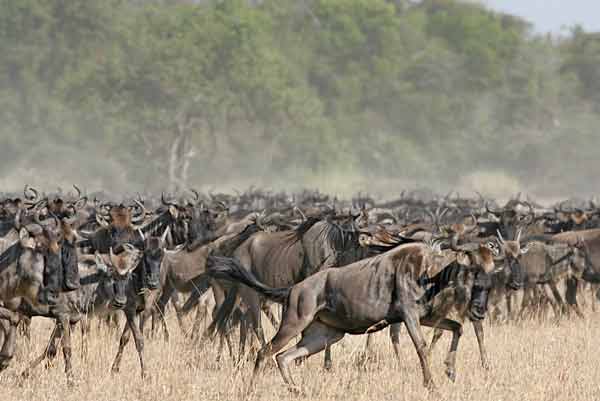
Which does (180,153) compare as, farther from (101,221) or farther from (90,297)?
(90,297)

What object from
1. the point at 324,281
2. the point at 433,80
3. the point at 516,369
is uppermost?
the point at 433,80

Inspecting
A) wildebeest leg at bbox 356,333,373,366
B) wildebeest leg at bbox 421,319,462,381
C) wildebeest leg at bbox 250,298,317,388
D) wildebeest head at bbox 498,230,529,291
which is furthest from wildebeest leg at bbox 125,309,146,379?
wildebeest head at bbox 498,230,529,291

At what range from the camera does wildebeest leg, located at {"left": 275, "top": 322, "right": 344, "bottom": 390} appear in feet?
26.8

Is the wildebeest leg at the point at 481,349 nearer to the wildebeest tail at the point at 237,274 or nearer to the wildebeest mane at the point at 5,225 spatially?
the wildebeest tail at the point at 237,274

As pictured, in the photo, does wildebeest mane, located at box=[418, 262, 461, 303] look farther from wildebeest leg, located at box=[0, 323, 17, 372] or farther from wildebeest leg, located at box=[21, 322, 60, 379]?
wildebeest leg, located at box=[0, 323, 17, 372]

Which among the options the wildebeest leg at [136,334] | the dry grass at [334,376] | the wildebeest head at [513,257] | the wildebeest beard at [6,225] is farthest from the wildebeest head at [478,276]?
the wildebeest beard at [6,225]

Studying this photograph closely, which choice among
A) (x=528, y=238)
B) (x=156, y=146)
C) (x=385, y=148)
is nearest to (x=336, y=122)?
(x=385, y=148)

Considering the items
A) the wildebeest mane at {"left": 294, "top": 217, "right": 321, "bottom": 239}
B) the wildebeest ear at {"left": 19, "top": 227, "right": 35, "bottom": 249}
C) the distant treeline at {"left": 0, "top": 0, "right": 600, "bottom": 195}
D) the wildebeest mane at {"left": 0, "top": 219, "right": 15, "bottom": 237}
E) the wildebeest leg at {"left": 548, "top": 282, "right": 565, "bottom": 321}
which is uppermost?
the distant treeline at {"left": 0, "top": 0, "right": 600, "bottom": 195}

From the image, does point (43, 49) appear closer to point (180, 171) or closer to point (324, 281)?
point (180, 171)

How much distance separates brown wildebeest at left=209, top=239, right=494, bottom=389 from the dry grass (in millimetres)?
285

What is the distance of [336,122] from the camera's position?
69.0m

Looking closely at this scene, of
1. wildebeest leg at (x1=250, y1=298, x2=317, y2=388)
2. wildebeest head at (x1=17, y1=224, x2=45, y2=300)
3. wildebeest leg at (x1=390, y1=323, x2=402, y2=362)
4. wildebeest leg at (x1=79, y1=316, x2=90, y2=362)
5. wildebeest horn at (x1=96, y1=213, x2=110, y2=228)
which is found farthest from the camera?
wildebeest horn at (x1=96, y1=213, x2=110, y2=228)

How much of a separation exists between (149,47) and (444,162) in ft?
68.7

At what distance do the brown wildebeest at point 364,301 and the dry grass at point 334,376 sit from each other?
285 millimetres
